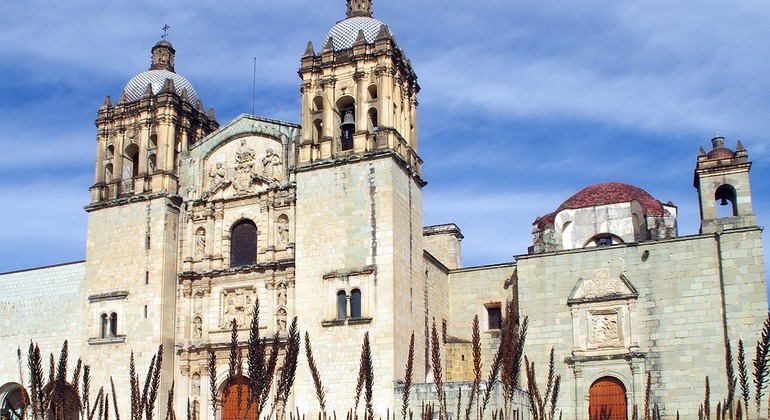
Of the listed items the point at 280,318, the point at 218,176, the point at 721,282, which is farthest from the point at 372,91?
the point at 721,282

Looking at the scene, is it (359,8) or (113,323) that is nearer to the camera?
(113,323)

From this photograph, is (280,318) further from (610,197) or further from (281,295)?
(610,197)

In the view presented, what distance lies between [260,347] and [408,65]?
22831mm

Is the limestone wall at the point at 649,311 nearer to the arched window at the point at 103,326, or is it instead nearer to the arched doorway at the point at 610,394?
the arched doorway at the point at 610,394

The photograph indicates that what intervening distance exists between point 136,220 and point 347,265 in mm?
7149

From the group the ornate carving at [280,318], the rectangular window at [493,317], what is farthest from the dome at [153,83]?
the rectangular window at [493,317]

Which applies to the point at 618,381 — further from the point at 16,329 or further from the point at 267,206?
the point at 16,329

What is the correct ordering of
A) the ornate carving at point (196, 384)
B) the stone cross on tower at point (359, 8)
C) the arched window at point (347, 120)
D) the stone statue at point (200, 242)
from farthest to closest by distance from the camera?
the stone cross on tower at point (359, 8) → the stone statue at point (200, 242) → the ornate carving at point (196, 384) → the arched window at point (347, 120)

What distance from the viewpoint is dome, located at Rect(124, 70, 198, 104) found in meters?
27.8

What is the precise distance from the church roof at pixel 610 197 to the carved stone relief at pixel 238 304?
30.2ft

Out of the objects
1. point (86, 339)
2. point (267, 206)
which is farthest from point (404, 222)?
point (86, 339)

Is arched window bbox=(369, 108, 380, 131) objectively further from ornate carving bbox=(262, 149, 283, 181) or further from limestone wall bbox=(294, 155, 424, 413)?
ornate carving bbox=(262, 149, 283, 181)

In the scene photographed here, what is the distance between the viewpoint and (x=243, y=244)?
25.4 m

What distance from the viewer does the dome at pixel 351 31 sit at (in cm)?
2495
